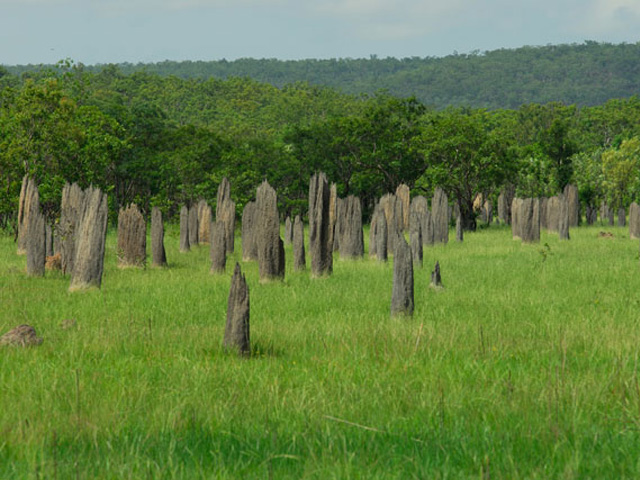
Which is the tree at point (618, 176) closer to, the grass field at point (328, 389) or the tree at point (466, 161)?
the tree at point (466, 161)

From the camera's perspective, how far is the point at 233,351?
7969 millimetres

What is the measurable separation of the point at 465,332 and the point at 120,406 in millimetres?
4883

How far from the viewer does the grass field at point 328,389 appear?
4.48 metres

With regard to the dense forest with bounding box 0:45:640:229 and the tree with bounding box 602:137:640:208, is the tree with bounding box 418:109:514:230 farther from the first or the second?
the tree with bounding box 602:137:640:208

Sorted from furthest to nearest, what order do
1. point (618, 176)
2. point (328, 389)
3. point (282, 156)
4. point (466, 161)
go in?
point (282, 156), point (618, 176), point (466, 161), point (328, 389)

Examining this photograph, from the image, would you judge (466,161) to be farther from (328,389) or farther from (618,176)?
(328,389)

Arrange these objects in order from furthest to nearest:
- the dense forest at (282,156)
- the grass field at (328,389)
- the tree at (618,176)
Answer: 1. the tree at (618,176)
2. the dense forest at (282,156)
3. the grass field at (328,389)

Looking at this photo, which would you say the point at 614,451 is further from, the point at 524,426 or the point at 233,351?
the point at 233,351

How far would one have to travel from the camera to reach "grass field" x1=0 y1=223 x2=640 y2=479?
448 centimetres

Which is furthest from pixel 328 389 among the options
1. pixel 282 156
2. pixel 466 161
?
pixel 282 156

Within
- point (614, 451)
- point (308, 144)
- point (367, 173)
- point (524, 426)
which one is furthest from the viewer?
point (308, 144)

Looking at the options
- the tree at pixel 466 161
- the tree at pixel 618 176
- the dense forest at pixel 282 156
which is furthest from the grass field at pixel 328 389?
the tree at pixel 618 176

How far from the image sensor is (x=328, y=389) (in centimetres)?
623

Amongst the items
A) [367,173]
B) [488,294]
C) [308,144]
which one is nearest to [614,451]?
[488,294]
